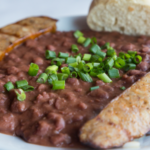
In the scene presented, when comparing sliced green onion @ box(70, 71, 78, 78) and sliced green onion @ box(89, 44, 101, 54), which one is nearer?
sliced green onion @ box(70, 71, 78, 78)

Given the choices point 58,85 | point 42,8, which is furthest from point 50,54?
point 42,8

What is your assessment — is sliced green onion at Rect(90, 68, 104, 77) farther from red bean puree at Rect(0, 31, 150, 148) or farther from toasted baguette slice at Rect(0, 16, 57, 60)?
toasted baguette slice at Rect(0, 16, 57, 60)

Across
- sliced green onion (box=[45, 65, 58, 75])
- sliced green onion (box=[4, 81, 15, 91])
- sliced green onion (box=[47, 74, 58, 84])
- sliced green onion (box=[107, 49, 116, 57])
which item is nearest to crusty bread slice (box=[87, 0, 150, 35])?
sliced green onion (box=[107, 49, 116, 57])

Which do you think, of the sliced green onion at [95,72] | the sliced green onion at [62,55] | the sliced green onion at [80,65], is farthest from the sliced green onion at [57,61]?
the sliced green onion at [95,72]

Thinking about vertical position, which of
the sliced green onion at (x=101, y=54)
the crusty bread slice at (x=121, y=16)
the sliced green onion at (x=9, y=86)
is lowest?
the sliced green onion at (x=9, y=86)

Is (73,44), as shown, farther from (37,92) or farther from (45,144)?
(45,144)

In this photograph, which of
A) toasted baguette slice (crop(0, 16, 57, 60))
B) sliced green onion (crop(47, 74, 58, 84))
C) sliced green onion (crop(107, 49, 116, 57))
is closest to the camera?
sliced green onion (crop(47, 74, 58, 84))

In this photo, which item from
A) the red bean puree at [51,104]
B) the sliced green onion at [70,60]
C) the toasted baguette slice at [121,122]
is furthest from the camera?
the sliced green onion at [70,60]

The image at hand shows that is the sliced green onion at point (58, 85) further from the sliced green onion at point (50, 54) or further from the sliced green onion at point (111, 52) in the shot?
the sliced green onion at point (111, 52)
